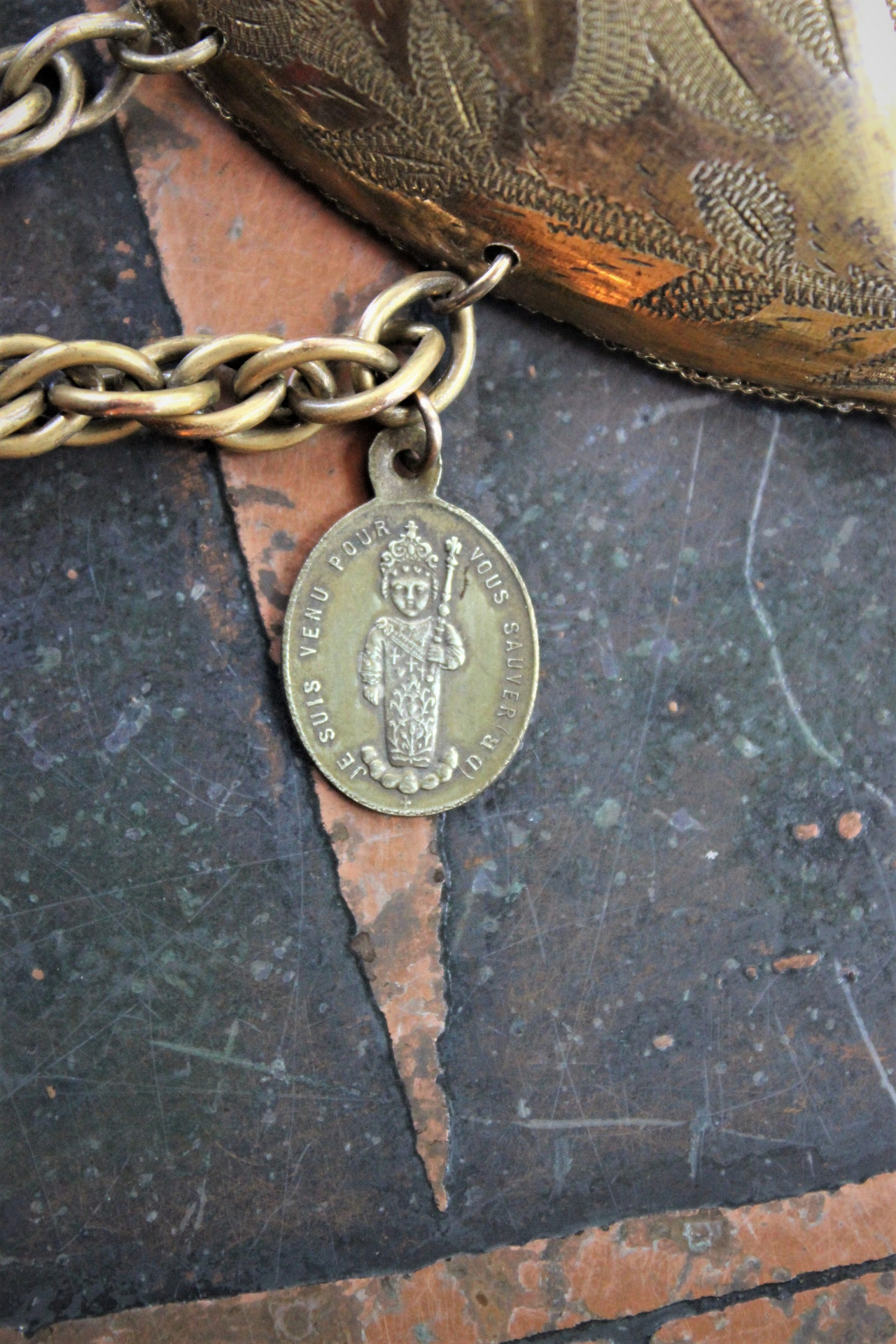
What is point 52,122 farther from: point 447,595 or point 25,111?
point 447,595

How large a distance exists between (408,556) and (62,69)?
55 cm

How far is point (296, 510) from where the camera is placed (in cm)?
116

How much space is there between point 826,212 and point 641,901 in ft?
2.33

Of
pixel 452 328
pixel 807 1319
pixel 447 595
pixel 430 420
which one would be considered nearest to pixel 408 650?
pixel 447 595

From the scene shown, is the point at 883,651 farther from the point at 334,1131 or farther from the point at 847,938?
the point at 334,1131

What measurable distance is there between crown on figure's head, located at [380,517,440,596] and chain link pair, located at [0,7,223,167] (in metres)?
0.47

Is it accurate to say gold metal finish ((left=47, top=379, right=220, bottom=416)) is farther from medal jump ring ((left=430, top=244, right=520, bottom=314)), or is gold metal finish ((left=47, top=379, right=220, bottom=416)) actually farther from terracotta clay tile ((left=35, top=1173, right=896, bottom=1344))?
terracotta clay tile ((left=35, top=1173, right=896, bottom=1344))

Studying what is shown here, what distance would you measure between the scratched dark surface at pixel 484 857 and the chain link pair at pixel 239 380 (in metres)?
0.10

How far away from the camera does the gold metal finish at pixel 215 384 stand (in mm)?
955

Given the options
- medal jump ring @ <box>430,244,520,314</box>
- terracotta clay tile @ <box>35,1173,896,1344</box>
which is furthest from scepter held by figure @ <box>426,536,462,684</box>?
terracotta clay tile @ <box>35,1173,896,1344</box>

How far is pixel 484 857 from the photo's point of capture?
1195 millimetres

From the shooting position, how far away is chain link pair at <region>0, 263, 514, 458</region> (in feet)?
3.14

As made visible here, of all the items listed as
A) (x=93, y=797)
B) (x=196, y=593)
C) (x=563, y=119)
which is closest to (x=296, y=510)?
(x=196, y=593)

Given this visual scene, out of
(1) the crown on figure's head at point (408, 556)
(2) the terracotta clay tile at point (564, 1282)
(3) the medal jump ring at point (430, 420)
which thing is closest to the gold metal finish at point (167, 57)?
(3) the medal jump ring at point (430, 420)
